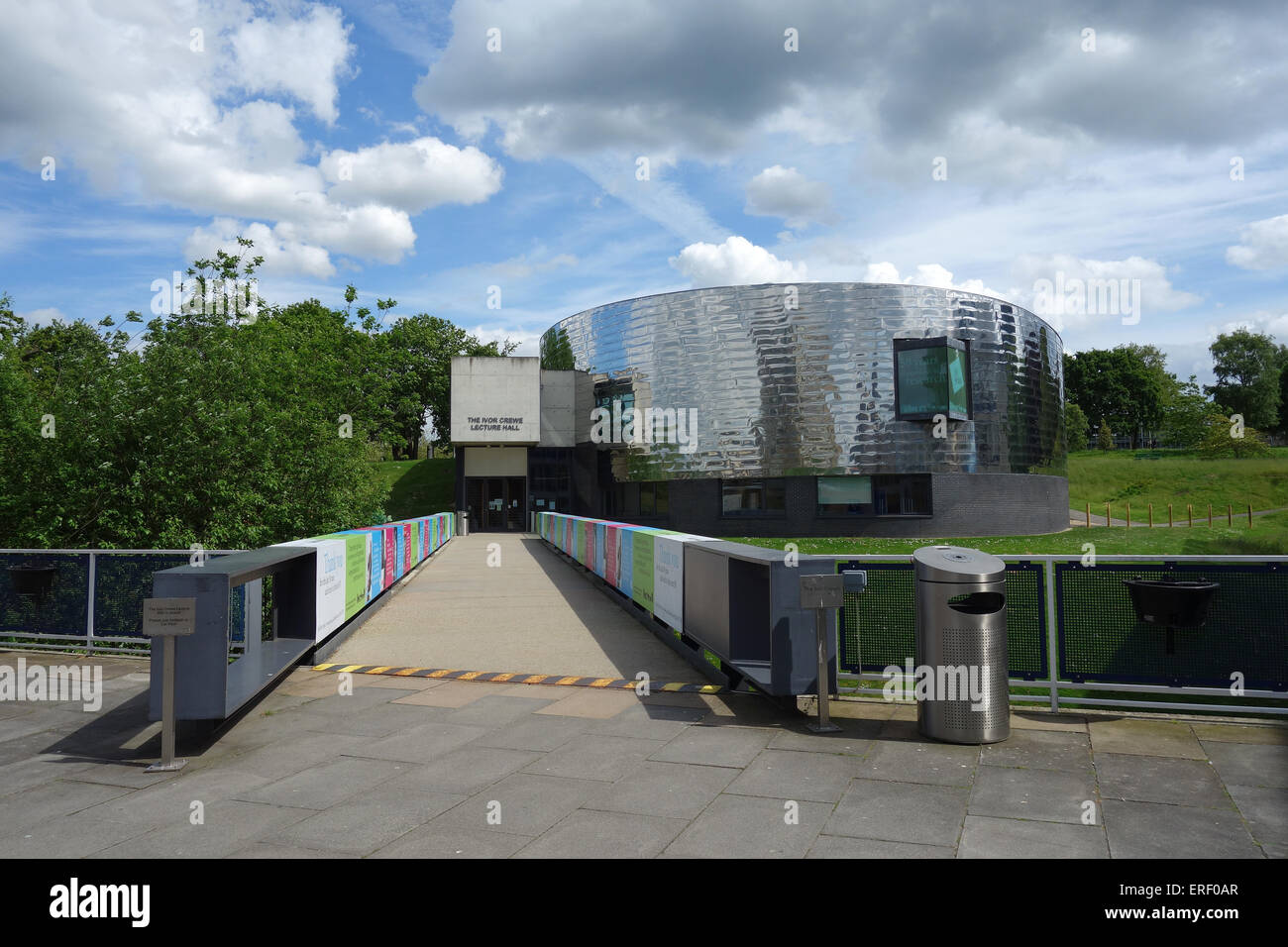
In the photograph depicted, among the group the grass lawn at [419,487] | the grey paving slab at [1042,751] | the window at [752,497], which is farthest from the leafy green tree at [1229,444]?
the grey paving slab at [1042,751]

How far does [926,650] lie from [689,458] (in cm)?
3230

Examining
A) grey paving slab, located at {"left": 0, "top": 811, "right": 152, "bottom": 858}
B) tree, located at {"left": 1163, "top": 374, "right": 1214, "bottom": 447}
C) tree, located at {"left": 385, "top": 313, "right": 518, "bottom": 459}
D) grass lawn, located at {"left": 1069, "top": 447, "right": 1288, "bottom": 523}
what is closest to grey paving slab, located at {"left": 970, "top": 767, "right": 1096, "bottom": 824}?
grey paving slab, located at {"left": 0, "top": 811, "right": 152, "bottom": 858}

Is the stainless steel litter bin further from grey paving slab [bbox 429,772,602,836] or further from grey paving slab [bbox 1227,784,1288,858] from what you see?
grey paving slab [bbox 429,772,602,836]

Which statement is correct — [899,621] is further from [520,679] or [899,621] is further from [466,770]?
[466,770]

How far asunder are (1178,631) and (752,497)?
31.2 m

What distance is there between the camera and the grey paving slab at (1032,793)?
492cm

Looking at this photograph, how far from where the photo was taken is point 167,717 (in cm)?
606

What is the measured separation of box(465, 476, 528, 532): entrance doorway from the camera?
4616cm

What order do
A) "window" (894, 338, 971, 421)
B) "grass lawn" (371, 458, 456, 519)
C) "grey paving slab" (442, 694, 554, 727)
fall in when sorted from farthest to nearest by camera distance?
"grass lawn" (371, 458, 456, 519) → "window" (894, 338, 971, 421) → "grey paving slab" (442, 694, 554, 727)

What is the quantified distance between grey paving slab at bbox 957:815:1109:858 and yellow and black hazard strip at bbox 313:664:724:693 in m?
3.75
